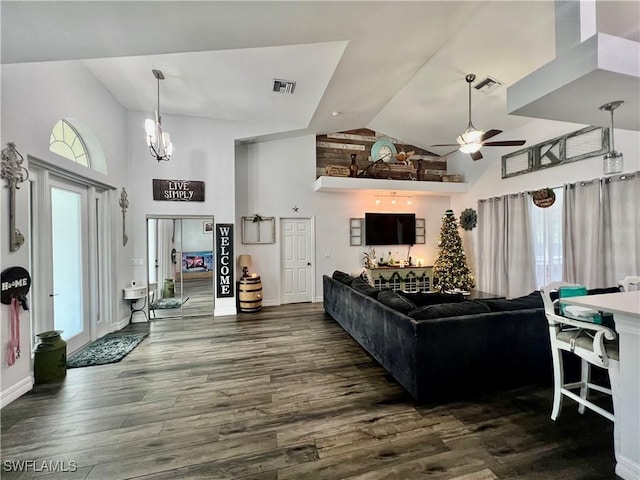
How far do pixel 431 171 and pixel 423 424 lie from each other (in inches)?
264

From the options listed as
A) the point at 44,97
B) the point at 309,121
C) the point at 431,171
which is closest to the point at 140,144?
the point at 44,97

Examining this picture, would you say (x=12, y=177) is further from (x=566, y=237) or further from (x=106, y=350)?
(x=566, y=237)

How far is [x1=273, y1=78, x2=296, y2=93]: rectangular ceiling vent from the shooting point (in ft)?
13.5

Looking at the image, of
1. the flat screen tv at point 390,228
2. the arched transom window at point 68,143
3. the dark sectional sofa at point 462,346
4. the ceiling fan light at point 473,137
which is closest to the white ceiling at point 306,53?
the arched transom window at point 68,143

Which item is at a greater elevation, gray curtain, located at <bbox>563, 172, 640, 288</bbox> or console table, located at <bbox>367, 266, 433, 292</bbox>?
gray curtain, located at <bbox>563, 172, 640, 288</bbox>

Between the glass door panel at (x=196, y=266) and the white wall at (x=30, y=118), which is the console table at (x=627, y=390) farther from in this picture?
the glass door panel at (x=196, y=266)

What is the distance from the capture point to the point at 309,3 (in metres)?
2.13

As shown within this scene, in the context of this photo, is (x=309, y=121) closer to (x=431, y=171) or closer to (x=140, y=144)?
(x=140, y=144)

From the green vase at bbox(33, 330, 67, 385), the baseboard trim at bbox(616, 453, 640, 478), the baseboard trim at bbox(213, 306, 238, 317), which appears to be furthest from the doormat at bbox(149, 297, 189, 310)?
the baseboard trim at bbox(616, 453, 640, 478)

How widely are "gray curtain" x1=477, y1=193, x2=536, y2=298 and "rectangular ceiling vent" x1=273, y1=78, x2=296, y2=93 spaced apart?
4865 millimetres

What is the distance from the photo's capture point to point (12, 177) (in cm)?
258

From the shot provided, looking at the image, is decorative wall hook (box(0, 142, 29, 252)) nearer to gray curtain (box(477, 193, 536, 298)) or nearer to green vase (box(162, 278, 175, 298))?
green vase (box(162, 278, 175, 298))

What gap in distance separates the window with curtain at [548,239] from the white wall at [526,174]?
371 millimetres

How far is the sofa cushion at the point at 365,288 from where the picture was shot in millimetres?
3463
